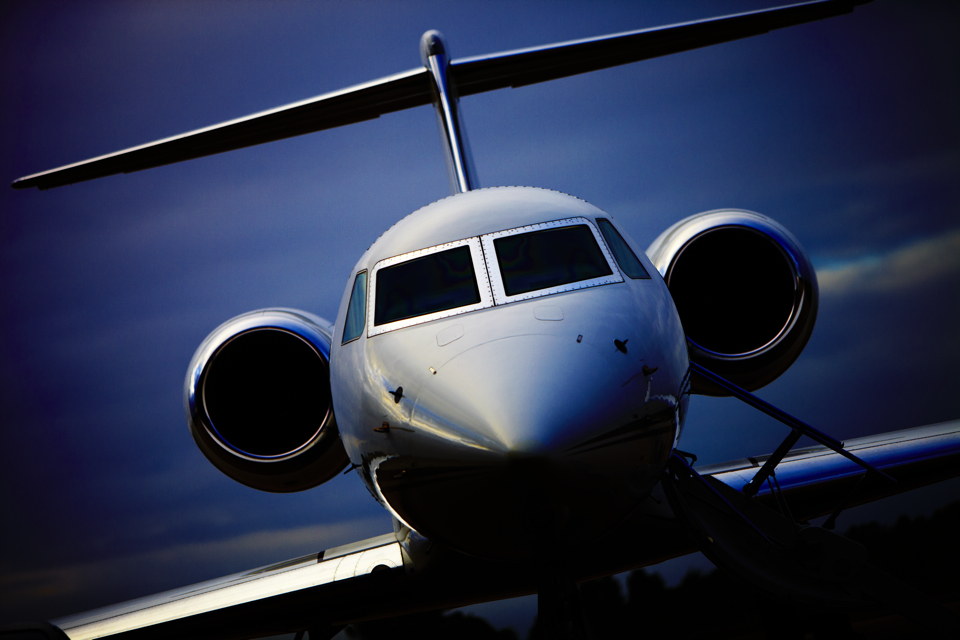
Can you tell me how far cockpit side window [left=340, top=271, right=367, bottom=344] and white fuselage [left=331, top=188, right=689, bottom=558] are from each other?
0.03 metres

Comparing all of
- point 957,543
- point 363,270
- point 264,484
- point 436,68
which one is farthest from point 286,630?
point 957,543

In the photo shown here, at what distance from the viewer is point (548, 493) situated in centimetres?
309

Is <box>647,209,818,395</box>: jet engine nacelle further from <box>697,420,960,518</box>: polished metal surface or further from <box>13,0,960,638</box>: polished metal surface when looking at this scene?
<box>697,420,960,518</box>: polished metal surface

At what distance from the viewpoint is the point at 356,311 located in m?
4.79

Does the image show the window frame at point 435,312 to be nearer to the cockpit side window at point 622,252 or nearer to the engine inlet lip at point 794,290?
the cockpit side window at point 622,252

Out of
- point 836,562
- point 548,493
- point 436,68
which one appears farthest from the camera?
point 436,68

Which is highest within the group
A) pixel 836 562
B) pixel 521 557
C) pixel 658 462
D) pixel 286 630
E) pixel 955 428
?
pixel 658 462

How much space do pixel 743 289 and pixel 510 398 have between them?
4878mm

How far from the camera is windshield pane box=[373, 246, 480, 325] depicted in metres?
4.19

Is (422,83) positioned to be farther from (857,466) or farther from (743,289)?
(857,466)

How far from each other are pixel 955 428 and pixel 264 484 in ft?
24.1

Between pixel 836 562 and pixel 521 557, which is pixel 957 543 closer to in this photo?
pixel 836 562

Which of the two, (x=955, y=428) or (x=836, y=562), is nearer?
(x=836, y=562)

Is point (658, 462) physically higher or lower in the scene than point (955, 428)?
higher
